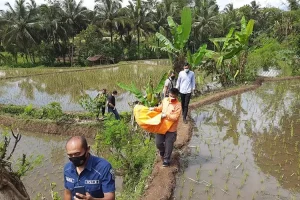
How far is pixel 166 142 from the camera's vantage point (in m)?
4.94

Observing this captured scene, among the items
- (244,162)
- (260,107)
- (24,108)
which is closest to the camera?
(244,162)

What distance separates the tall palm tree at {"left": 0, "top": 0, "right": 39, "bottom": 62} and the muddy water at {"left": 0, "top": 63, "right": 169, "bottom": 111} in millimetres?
9664

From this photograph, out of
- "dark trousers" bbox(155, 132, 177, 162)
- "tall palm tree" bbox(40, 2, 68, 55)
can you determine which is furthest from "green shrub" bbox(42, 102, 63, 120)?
"tall palm tree" bbox(40, 2, 68, 55)

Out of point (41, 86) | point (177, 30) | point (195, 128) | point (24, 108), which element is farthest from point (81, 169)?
point (41, 86)

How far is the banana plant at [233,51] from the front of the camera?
11.8 m

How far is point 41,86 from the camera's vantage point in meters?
16.5

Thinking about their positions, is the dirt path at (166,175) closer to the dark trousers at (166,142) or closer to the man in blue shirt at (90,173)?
the dark trousers at (166,142)

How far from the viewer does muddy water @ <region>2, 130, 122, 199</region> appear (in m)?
6.06

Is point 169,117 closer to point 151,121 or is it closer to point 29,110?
point 151,121

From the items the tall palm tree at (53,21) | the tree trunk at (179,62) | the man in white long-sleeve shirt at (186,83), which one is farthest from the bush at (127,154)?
the tall palm tree at (53,21)

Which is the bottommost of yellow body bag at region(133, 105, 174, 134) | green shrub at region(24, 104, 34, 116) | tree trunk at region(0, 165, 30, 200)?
green shrub at region(24, 104, 34, 116)

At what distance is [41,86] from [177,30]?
367 inches

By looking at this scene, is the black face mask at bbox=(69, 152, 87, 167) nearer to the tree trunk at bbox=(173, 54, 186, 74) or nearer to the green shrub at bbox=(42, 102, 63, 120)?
the green shrub at bbox=(42, 102, 63, 120)

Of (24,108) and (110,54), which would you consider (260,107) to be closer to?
(24,108)
